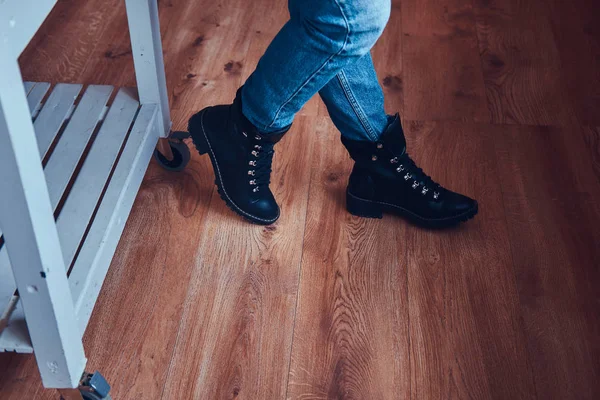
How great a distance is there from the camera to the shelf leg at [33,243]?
73cm

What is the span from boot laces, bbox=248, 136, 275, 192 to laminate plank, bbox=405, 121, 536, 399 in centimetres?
32

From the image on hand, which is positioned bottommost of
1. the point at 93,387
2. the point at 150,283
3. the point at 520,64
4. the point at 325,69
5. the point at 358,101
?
the point at 520,64

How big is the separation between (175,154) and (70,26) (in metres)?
0.76

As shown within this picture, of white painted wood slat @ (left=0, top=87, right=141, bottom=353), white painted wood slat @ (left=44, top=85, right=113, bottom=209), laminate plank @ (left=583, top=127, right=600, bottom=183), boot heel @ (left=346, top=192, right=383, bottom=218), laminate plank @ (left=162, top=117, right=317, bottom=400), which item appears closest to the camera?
white painted wood slat @ (left=0, top=87, right=141, bottom=353)

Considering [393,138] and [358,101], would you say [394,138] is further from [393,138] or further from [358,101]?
[358,101]

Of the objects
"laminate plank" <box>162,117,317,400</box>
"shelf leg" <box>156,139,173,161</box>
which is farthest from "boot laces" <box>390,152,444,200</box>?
"shelf leg" <box>156,139,173,161</box>

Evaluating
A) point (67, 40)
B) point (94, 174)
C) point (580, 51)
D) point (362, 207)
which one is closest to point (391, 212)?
point (362, 207)

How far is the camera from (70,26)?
6.64 ft

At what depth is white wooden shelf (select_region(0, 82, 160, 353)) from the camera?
1.05 m

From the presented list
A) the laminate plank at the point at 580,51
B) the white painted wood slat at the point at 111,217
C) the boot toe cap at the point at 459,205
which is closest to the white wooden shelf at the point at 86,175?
the white painted wood slat at the point at 111,217

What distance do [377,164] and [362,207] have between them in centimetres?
11

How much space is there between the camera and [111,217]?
1.16 metres

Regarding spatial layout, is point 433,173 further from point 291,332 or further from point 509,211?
A: point 291,332

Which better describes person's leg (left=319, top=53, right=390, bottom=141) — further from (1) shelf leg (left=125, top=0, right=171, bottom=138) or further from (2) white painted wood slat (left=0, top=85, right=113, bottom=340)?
(2) white painted wood slat (left=0, top=85, right=113, bottom=340)
